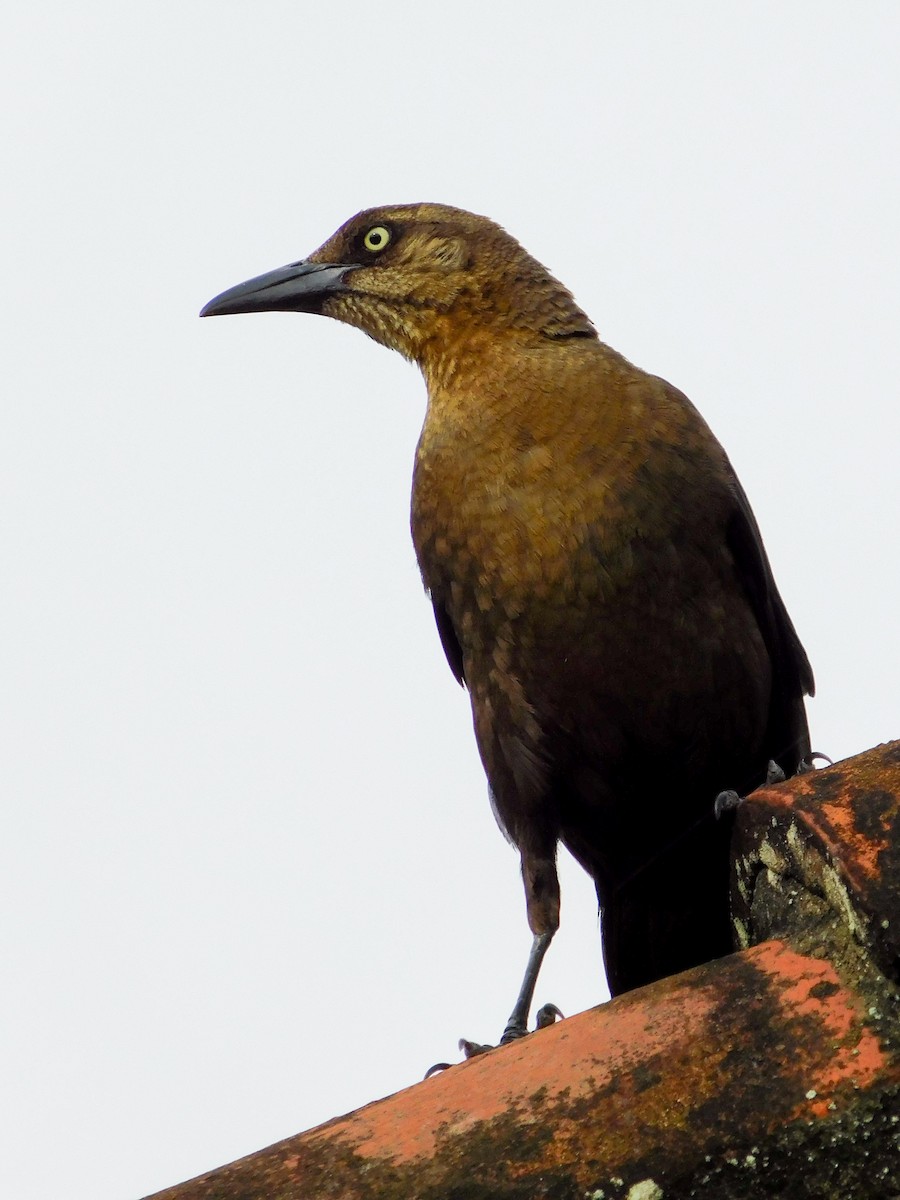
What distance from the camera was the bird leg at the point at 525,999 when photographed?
405 cm

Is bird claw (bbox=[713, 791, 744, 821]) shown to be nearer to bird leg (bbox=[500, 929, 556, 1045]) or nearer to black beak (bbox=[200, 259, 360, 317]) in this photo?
bird leg (bbox=[500, 929, 556, 1045])

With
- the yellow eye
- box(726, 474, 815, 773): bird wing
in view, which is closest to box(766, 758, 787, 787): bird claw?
box(726, 474, 815, 773): bird wing

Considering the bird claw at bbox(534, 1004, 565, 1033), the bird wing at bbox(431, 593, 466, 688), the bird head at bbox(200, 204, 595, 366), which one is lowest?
the bird claw at bbox(534, 1004, 565, 1033)

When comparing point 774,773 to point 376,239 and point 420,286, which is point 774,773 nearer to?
point 420,286

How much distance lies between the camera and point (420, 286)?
499 centimetres

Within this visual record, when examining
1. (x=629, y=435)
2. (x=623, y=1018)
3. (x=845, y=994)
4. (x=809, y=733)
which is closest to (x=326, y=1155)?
(x=623, y=1018)

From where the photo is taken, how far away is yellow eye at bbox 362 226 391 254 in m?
5.21

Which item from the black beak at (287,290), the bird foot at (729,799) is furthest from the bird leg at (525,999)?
the black beak at (287,290)

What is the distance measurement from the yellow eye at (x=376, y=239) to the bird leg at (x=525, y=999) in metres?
2.28

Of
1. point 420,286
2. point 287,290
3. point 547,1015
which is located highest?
point 287,290

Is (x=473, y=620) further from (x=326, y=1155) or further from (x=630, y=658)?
(x=326, y=1155)

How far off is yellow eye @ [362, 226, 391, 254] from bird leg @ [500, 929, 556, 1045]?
2.28m

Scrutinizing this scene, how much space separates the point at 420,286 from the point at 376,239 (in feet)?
1.14

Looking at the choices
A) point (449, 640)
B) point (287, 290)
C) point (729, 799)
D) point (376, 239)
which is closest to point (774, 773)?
point (729, 799)
